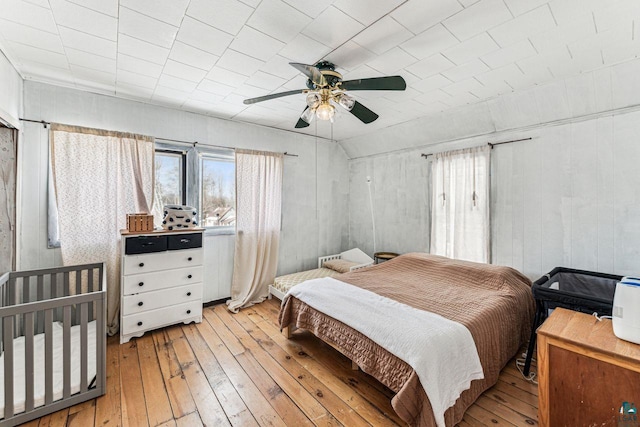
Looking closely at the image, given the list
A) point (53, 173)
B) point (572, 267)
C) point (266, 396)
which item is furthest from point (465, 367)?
point (53, 173)

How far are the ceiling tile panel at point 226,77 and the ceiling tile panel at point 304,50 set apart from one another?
582 mm

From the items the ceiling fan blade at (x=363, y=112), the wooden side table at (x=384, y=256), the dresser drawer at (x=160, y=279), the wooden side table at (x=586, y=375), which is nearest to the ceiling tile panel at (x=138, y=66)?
the ceiling fan blade at (x=363, y=112)

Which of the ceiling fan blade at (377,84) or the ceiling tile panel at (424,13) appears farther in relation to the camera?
the ceiling fan blade at (377,84)

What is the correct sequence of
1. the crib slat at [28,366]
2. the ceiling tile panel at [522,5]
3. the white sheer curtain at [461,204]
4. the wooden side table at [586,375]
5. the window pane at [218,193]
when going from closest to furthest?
the wooden side table at [586,375] → the ceiling tile panel at [522,5] → the crib slat at [28,366] → the white sheer curtain at [461,204] → the window pane at [218,193]

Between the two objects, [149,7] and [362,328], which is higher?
[149,7]

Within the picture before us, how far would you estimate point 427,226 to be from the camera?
3840mm

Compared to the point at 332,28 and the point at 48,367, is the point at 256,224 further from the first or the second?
the point at 332,28

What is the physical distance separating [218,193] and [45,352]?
7.85 ft

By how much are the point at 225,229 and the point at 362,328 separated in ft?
8.29

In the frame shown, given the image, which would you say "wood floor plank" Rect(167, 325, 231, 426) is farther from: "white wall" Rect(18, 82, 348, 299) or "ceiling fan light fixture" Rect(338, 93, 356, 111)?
"ceiling fan light fixture" Rect(338, 93, 356, 111)

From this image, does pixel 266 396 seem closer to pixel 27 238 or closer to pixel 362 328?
pixel 362 328

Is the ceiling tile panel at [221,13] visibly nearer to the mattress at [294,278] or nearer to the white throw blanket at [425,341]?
the white throw blanket at [425,341]

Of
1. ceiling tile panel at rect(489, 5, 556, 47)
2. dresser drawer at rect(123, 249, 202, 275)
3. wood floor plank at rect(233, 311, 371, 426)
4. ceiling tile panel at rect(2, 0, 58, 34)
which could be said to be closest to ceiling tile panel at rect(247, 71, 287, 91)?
ceiling tile panel at rect(2, 0, 58, 34)

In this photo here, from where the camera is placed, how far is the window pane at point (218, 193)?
3.68 metres
